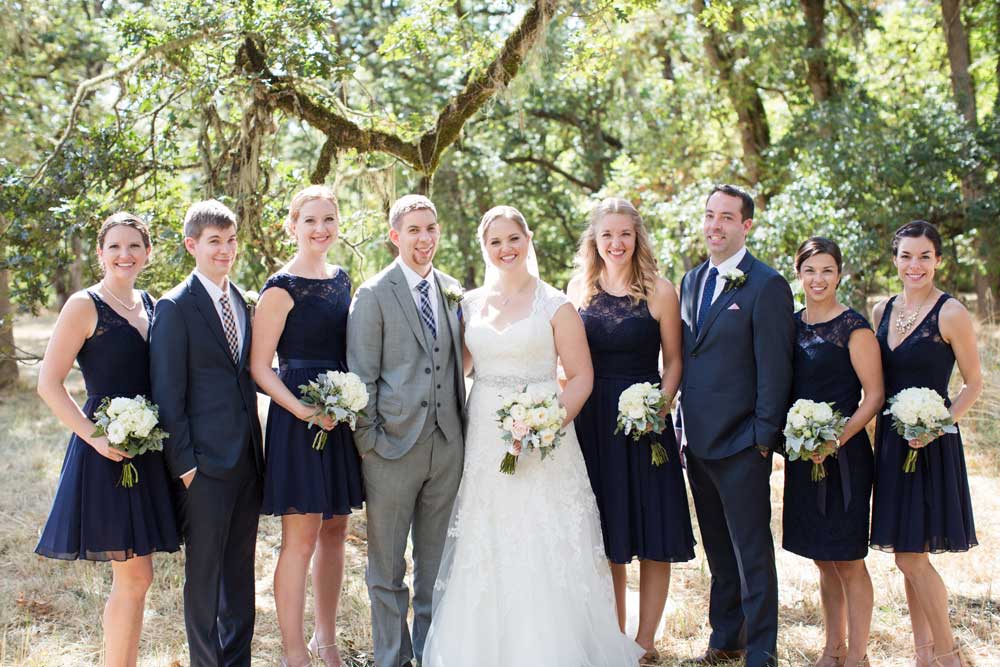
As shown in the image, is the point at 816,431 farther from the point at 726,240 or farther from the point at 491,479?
the point at 491,479

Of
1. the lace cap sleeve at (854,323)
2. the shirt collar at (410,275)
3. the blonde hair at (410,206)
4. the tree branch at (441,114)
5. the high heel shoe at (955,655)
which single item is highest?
the tree branch at (441,114)

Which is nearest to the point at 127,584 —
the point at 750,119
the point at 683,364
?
the point at 683,364

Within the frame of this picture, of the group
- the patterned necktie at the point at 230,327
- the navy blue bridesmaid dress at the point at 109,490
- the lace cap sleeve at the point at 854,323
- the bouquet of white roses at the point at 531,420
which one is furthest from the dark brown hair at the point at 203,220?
the lace cap sleeve at the point at 854,323

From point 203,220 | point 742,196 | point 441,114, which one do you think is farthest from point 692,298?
point 441,114

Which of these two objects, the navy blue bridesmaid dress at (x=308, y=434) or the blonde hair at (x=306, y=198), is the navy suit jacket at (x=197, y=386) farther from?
the blonde hair at (x=306, y=198)

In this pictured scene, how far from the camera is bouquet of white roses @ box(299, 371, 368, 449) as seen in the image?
3.97 m

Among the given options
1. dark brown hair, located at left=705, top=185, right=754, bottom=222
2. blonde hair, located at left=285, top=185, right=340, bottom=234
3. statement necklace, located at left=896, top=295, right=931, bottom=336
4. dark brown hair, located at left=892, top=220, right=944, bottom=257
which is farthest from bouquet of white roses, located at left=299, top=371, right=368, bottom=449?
dark brown hair, located at left=892, top=220, right=944, bottom=257

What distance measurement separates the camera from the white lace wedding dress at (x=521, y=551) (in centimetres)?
409

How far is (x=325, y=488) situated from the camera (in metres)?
4.19

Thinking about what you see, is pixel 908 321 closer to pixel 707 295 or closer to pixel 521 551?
pixel 707 295

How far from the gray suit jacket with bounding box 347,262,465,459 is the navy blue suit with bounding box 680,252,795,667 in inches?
50.7

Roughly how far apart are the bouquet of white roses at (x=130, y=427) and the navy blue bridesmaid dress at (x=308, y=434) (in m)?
0.63

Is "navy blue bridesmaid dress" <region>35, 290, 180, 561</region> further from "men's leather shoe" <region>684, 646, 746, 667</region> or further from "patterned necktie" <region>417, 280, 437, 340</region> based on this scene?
"men's leather shoe" <region>684, 646, 746, 667</region>

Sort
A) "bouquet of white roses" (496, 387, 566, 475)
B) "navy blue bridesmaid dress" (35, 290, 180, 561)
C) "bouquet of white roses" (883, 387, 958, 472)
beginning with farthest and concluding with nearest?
"bouquet of white roses" (496, 387, 566, 475) → "bouquet of white roses" (883, 387, 958, 472) → "navy blue bridesmaid dress" (35, 290, 180, 561)
